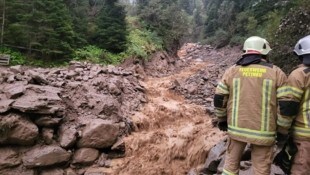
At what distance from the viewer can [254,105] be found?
390 centimetres

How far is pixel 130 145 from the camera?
9.09 metres

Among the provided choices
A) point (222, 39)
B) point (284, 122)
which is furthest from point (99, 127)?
point (222, 39)

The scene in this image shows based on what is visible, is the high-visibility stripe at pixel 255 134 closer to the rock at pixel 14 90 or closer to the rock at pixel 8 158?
the rock at pixel 8 158

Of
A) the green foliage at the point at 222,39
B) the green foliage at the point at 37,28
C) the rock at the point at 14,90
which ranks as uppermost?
the green foliage at the point at 222,39

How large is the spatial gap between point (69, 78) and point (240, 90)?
8654 millimetres

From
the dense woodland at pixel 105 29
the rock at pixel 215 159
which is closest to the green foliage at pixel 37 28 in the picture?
the dense woodland at pixel 105 29

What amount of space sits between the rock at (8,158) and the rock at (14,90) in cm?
158

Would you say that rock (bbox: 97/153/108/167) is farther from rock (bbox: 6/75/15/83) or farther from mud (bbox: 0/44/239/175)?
rock (bbox: 6/75/15/83)

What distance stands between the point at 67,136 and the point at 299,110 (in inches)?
251

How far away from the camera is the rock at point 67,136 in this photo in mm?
8336

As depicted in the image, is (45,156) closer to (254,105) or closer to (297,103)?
(254,105)

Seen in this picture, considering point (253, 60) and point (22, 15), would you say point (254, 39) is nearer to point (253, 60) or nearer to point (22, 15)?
point (253, 60)

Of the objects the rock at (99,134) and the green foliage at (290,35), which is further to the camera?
the rock at (99,134)

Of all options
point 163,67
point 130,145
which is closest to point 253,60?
point 130,145
